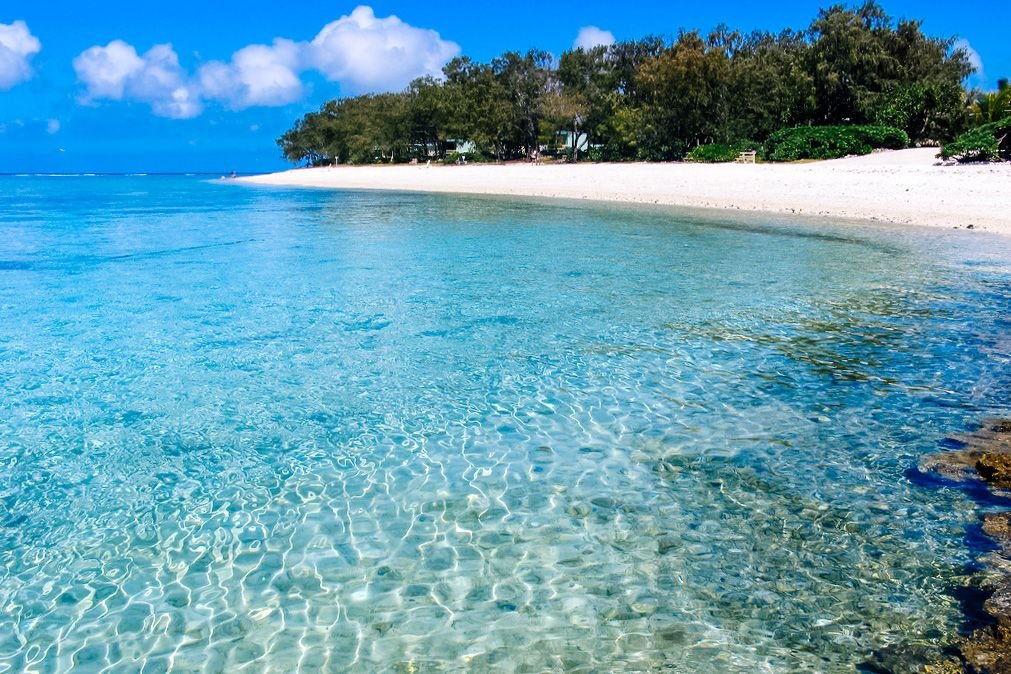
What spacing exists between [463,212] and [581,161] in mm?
39188

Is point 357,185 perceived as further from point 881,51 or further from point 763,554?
point 763,554

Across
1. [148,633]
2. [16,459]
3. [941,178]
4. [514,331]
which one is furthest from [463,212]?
[148,633]

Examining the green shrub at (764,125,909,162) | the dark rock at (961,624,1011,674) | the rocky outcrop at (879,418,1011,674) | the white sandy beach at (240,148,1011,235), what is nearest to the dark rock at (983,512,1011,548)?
the rocky outcrop at (879,418,1011,674)

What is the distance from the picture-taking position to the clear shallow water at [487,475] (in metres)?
4.47

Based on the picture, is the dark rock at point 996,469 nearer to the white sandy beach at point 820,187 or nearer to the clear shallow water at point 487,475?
the clear shallow water at point 487,475

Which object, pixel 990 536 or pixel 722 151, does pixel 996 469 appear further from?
pixel 722 151

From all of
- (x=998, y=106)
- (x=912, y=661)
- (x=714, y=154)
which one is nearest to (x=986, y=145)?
(x=998, y=106)

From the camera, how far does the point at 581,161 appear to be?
7112 centimetres

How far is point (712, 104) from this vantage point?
193 ft

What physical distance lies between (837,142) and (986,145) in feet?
40.5

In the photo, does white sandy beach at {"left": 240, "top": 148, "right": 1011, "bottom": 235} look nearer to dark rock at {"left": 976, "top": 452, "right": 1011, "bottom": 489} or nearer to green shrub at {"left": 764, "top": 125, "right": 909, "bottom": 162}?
green shrub at {"left": 764, "top": 125, "right": 909, "bottom": 162}

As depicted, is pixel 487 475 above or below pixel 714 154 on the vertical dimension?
below

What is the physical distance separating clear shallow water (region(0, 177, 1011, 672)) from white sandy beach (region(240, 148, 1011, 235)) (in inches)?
515

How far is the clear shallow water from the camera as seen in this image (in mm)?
4469
